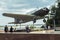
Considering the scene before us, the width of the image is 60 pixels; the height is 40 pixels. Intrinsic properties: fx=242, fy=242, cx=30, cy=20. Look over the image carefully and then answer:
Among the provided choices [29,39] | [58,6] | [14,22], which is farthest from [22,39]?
A: [58,6]

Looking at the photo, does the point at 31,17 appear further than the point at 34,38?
Yes

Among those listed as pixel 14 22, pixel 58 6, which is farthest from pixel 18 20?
pixel 58 6

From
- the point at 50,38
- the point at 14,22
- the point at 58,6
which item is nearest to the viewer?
the point at 50,38

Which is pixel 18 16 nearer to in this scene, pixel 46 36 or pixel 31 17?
pixel 31 17

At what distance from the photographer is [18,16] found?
5078cm

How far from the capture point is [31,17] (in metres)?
51.4

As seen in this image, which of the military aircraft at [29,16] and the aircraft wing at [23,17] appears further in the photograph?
the aircraft wing at [23,17]

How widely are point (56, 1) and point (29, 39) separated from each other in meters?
45.1

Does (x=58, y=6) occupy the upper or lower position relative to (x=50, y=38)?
upper

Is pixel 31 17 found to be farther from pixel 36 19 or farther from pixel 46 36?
pixel 46 36

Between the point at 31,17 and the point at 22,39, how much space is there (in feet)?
99.6

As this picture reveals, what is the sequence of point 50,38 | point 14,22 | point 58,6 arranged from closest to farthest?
point 50,38 → point 14,22 → point 58,6

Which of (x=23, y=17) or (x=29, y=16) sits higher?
(x=29, y=16)

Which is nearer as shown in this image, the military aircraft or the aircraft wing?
the military aircraft
